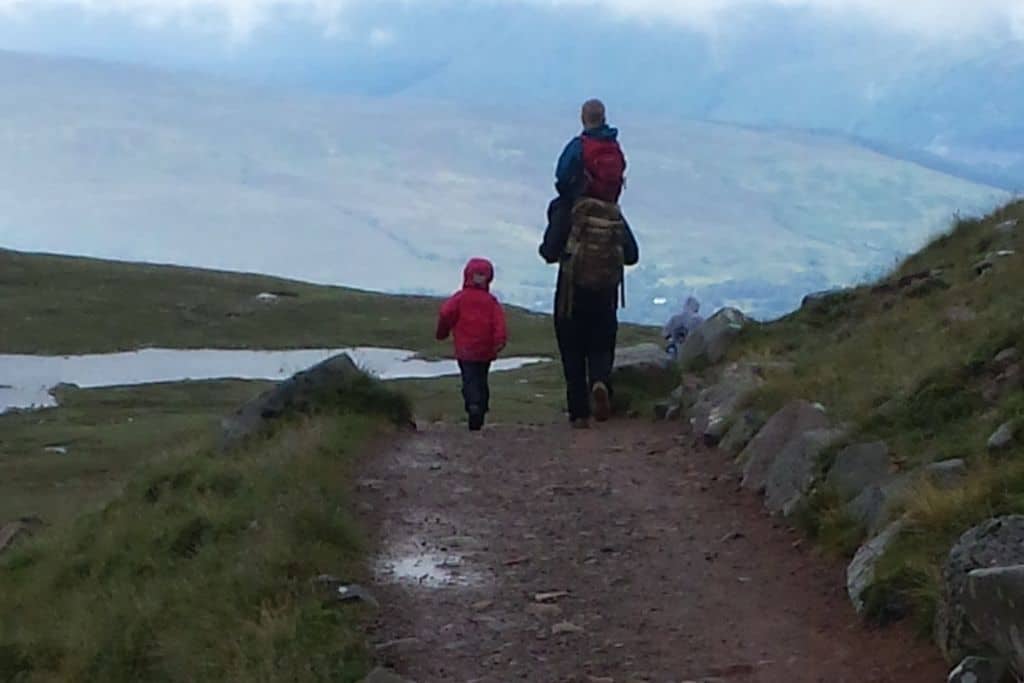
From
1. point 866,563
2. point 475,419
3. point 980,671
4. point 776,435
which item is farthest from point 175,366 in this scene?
point 980,671

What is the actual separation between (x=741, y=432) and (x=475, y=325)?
4844 mm

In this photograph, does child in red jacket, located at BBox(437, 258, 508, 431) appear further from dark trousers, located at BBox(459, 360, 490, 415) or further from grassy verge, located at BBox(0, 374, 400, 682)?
grassy verge, located at BBox(0, 374, 400, 682)

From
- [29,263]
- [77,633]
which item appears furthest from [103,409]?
[29,263]

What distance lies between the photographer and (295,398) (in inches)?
685

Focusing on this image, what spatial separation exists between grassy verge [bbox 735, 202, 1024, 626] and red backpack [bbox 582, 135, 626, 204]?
98.0 inches

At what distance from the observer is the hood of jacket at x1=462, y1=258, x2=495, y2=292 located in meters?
18.6

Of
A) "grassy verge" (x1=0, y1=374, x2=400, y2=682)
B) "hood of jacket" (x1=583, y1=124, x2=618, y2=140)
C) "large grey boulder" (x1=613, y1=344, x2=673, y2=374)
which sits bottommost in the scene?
"grassy verge" (x1=0, y1=374, x2=400, y2=682)

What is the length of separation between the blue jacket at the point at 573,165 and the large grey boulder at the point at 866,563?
726cm

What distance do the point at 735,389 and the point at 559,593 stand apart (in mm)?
5783

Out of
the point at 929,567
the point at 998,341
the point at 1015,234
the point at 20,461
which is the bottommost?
the point at 20,461

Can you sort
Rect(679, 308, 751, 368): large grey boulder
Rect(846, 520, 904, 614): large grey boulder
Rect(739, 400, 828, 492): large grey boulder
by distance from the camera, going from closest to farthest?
Rect(846, 520, 904, 614): large grey boulder < Rect(739, 400, 828, 492): large grey boulder < Rect(679, 308, 751, 368): large grey boulder

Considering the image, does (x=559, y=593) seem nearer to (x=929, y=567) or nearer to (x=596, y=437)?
(x=929, y=567)

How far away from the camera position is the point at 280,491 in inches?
516

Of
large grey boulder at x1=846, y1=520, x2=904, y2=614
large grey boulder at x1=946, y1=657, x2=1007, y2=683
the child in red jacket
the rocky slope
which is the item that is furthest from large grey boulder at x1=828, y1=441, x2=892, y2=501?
the child in red jacket
